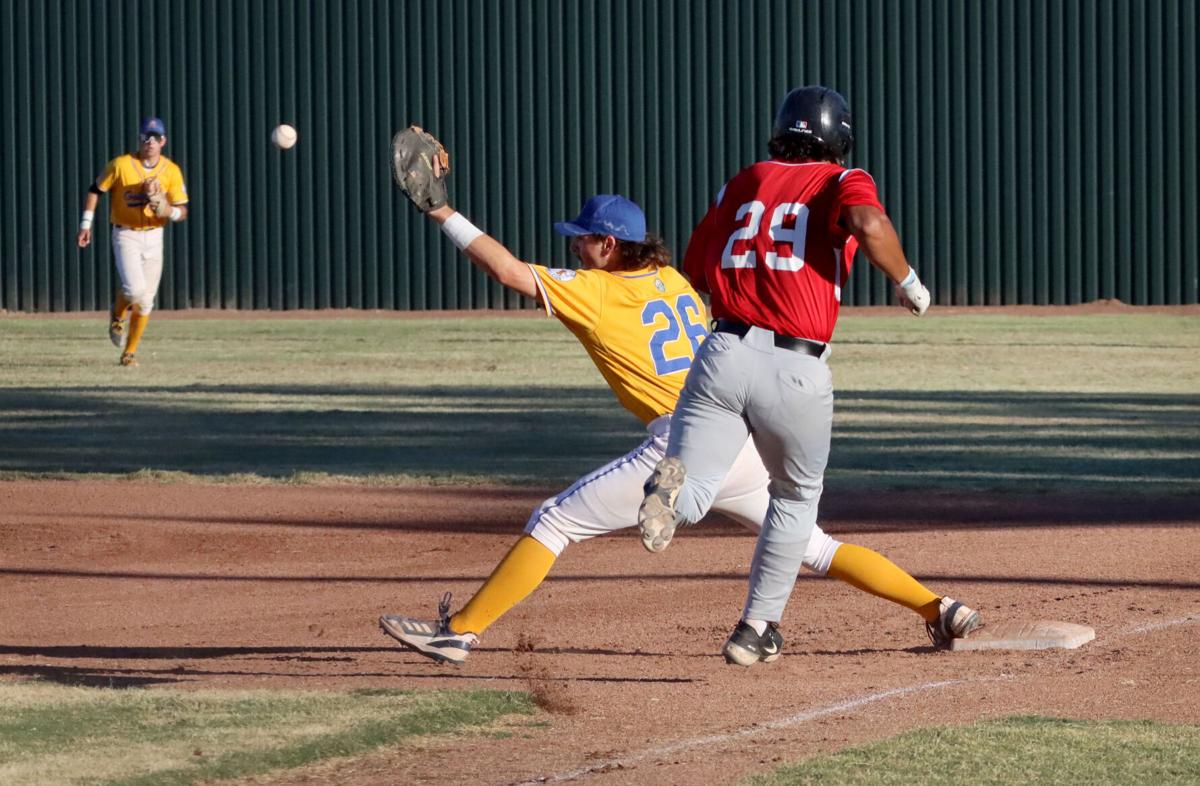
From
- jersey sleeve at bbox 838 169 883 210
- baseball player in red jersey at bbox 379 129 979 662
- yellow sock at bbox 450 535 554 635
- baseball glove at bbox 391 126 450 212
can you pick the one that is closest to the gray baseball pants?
baseball player in red jersey at bbox 379 129 979 662

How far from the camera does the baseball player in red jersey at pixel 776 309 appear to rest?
202 inches

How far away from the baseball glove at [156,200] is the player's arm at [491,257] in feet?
37.3

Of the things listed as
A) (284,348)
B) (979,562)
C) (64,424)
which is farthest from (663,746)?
(284,348)

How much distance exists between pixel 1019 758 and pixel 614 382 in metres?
1.78

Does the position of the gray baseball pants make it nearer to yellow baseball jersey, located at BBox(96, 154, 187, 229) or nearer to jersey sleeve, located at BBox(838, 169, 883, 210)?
jersey sleeve, located at BBox(838, 169, 883, 210)

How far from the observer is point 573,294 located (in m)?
5.62

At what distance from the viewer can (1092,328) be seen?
22.2 metres

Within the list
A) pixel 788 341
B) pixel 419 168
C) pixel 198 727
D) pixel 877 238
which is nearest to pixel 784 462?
pixel 788 341

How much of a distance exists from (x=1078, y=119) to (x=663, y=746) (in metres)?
21.5

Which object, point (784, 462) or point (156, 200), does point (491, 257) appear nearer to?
point (784, 462)

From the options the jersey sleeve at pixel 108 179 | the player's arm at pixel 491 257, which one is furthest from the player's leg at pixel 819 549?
the jersey sleeve at pixel 108 179

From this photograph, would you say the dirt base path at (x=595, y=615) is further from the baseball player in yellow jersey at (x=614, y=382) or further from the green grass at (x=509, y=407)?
the green grass at (x=509, y=407)

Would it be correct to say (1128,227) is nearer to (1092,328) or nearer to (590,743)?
(1092,328)

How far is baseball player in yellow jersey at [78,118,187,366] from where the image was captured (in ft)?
54.1
